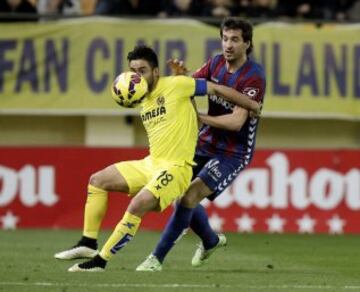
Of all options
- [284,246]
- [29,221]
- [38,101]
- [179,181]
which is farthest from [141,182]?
[38,101]

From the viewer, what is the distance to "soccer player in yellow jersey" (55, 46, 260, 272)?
10.2 m

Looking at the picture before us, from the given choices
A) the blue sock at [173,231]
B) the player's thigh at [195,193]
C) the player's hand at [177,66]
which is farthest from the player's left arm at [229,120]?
the blue sock at [173,231]

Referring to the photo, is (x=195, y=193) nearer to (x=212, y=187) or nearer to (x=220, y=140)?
(x=212, y=187)

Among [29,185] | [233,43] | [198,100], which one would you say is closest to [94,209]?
[233,43]

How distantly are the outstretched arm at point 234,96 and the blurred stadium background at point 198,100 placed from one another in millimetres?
4728

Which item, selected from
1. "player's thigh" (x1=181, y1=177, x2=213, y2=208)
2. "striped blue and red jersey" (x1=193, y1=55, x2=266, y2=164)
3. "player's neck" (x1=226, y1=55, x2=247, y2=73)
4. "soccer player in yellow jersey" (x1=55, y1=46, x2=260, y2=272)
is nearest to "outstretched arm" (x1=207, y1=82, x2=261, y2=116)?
"soccer player in yellow jersey" (x1=55, y1=46, x2=260, y2=272)

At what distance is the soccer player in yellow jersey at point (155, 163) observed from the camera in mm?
10219

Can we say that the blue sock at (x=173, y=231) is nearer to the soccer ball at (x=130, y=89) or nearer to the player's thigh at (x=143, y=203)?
the player's thigh at (x=143, y=203)

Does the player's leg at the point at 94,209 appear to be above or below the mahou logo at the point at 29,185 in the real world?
above

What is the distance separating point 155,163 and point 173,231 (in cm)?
69

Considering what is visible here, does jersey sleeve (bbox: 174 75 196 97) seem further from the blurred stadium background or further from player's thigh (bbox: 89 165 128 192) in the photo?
the blurred stadium background

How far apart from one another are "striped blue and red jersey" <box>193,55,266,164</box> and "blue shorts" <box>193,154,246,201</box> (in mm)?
60

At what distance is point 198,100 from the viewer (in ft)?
57.9

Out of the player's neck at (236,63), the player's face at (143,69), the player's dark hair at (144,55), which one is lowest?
the player's neck at (236,63)
